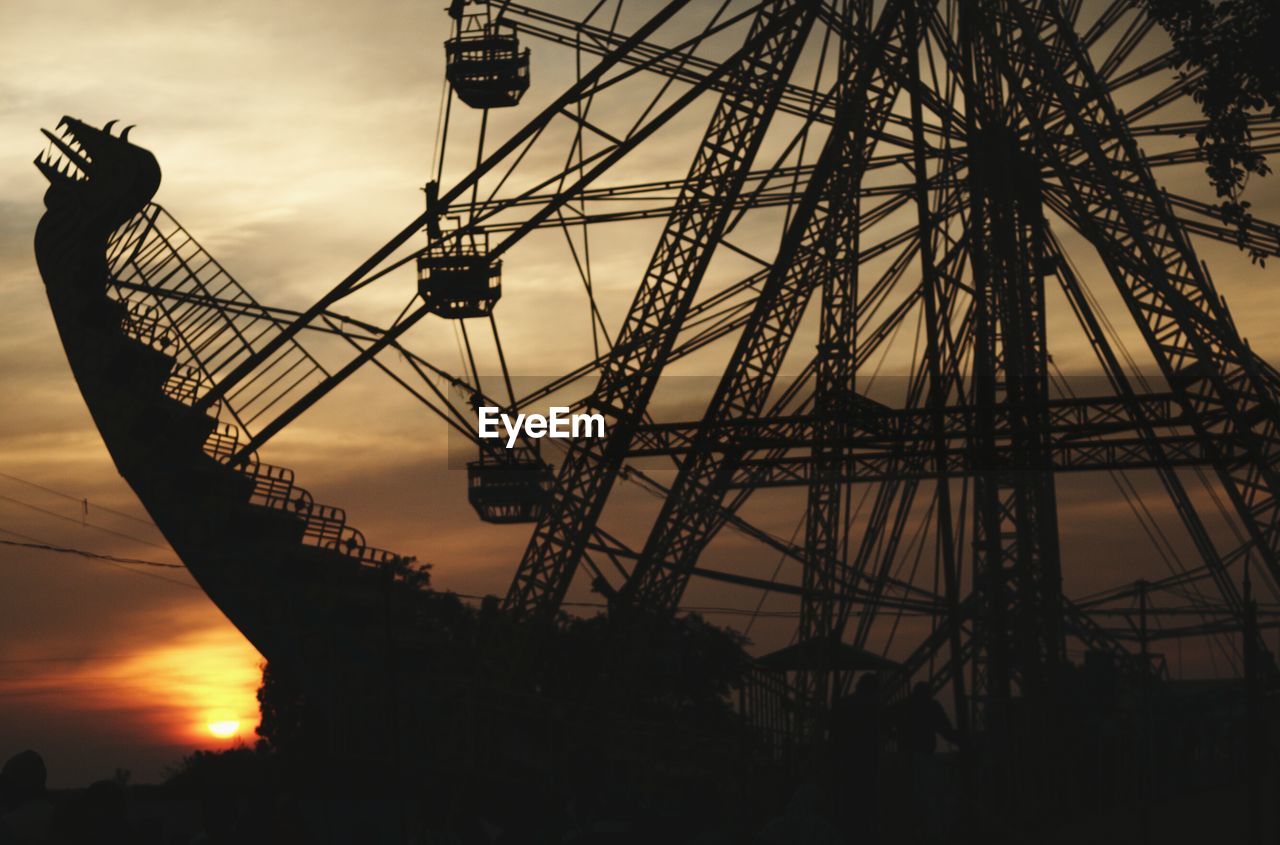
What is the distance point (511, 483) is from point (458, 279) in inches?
214

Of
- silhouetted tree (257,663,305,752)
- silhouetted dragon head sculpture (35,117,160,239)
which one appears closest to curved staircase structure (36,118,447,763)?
silhouetted dragon head sculpture (35,117,160,239)

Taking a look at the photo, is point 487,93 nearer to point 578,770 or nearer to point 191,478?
point 191,478

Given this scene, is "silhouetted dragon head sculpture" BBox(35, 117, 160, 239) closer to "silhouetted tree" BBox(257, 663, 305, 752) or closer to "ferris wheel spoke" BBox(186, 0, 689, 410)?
"ferris wheel spoke" BBox(186, 0, 689, 410)

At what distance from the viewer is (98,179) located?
32.0 meters

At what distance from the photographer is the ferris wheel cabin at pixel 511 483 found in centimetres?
3653

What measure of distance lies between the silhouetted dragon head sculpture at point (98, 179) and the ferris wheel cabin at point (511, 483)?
8469mm

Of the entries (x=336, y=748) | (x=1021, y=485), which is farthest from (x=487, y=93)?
(x=336, y=748)

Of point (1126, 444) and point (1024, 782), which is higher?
point (1126, 444)

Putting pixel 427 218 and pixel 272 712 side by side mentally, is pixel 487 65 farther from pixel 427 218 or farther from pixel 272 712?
pixel 272 712

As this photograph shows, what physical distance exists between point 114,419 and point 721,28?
38.8 feet

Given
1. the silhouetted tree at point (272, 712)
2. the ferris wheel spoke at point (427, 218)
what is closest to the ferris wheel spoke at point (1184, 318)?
the ferris wheel spoke at point (427, 218)

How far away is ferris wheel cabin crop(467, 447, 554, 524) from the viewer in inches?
1438

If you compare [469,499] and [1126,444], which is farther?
[469,499]

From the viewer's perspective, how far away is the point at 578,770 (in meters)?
26.3
